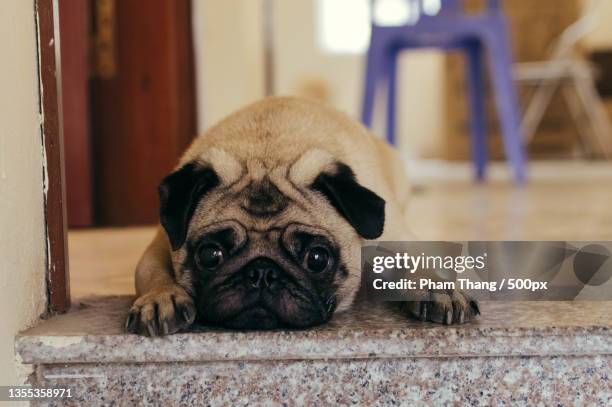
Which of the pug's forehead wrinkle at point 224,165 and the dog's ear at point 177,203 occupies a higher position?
the pug's forehead wrinkle at point 224,165

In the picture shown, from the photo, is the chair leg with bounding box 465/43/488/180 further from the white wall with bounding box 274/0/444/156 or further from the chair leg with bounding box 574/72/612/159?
the white wall with bounding box 274/0/444/156

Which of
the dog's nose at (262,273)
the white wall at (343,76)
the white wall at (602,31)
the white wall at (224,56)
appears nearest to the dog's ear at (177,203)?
the dog's nose at (262,273)

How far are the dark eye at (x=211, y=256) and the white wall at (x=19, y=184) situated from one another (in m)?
0.26

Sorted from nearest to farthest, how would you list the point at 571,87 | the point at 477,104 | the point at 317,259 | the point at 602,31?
the point at 317,259 < the point at 477,104 < the point at 571,87 < the point at 602,31

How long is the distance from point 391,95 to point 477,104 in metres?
0.69

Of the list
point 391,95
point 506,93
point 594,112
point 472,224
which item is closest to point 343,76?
point 594,112

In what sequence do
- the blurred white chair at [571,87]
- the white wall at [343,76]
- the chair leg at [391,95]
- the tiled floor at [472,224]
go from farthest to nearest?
the white wall at [343,76], the blurred white chair at [571,87], the chair leg at [391,95], the tiled floor at [472,224]

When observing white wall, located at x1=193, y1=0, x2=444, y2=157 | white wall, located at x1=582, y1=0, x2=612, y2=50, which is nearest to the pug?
white wall, located at x1=193, y1=0, x2=444, y2=157

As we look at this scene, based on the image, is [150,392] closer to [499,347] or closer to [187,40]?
[499,347]

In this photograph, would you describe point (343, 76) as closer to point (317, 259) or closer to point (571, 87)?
point (571, 87)

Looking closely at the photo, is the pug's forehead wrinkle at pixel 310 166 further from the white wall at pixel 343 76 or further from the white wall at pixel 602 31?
the white wall at pixel 602 31

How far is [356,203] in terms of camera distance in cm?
115

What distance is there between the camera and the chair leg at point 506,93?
12.1 ft

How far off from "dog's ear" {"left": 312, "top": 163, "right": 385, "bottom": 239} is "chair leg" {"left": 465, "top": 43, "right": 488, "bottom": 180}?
3248mm
